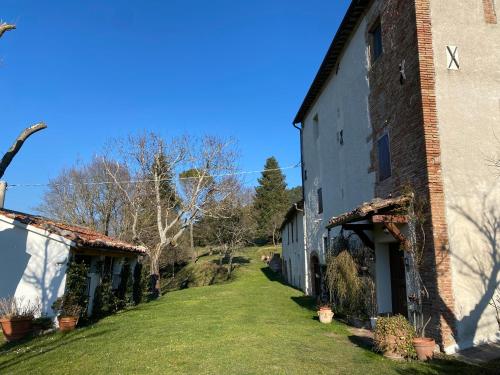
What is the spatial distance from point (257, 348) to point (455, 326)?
403 cm

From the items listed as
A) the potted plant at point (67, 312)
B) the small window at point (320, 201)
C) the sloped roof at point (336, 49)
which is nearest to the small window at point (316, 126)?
the sloped roof at point (336, 49)

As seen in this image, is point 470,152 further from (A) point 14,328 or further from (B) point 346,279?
(A) point 14,328

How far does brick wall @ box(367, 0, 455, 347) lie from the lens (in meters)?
7.97

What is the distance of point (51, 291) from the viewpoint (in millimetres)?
12047

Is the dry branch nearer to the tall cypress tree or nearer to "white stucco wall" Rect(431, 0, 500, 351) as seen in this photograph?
"white stucco wall" Rect(431, 0, 500, 351)

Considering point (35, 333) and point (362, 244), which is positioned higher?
point (362, 244)

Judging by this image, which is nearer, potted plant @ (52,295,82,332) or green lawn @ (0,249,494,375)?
green lawn @ (0,249,494,375)

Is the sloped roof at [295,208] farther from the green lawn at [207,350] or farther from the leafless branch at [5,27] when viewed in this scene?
the leafless branch at [5,27]

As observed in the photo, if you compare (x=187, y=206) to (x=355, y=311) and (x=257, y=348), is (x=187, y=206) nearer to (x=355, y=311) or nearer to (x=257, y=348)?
(x=355, y=311)

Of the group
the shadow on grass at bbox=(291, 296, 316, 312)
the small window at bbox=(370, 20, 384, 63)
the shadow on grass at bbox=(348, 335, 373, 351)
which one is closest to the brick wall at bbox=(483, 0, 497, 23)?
the small window at bbox=(370, 20, 384, 63)

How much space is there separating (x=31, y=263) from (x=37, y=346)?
372cm

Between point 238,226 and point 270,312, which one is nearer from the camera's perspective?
point 270,312

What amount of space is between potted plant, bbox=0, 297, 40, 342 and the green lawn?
0.55 meters

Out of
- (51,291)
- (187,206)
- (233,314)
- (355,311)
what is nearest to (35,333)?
(51,291)
